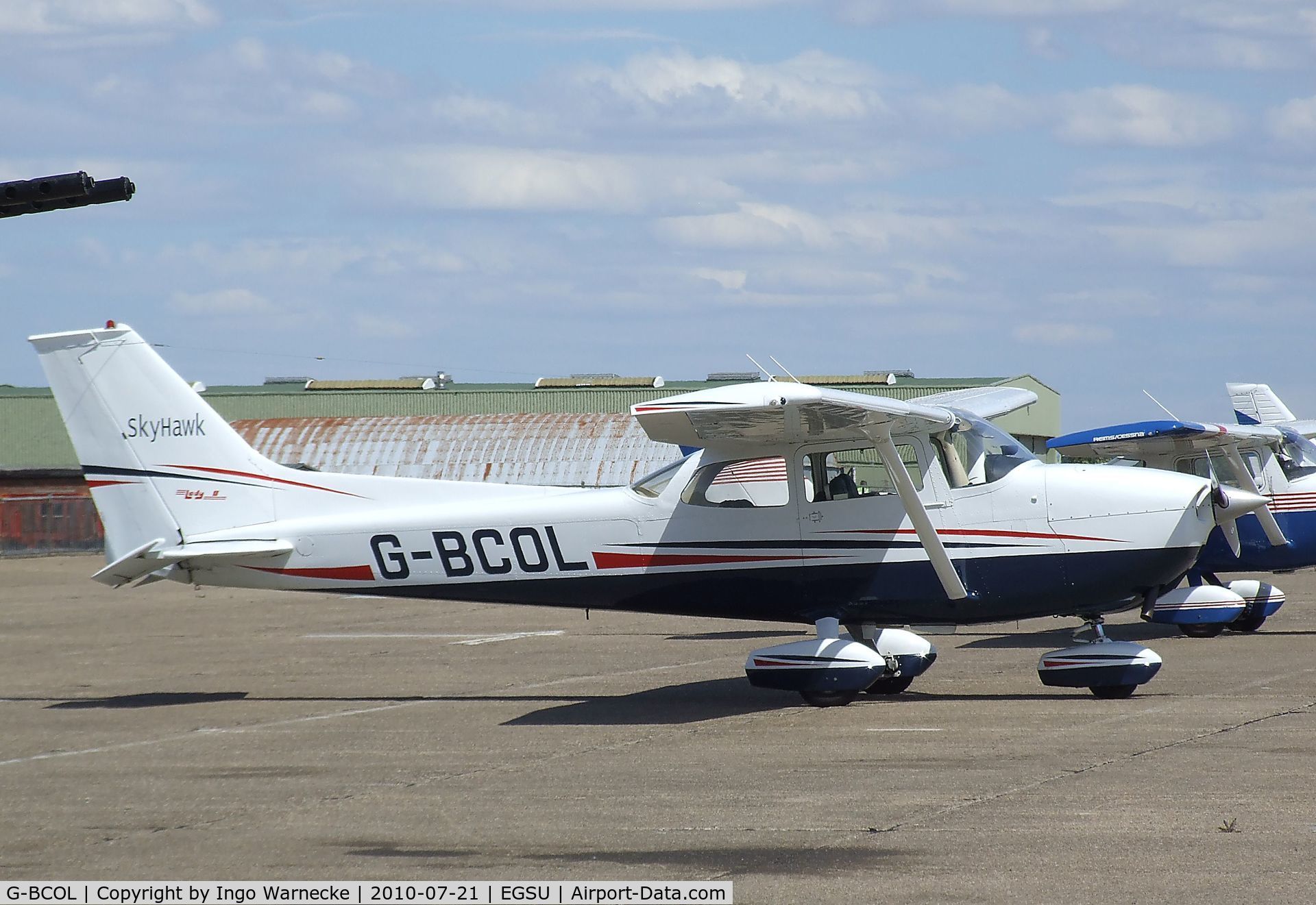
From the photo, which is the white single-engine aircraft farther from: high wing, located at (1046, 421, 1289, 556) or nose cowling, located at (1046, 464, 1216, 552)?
high wing, located at (1046, 421, 1289, 556)

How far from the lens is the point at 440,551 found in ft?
41.0

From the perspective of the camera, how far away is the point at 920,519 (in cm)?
1145

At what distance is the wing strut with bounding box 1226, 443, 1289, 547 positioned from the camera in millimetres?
16875

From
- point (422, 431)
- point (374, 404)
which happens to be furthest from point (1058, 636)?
point (374, 404)

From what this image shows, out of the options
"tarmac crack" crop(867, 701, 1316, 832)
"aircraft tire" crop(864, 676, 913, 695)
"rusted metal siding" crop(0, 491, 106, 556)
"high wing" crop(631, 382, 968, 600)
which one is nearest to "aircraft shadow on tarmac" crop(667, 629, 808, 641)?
"aircraft tire" crop(864, 676, 913, 695)

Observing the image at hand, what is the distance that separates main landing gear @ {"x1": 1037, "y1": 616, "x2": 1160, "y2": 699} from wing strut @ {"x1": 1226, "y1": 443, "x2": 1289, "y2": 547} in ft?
19.7

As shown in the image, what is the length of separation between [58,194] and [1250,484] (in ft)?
45.9

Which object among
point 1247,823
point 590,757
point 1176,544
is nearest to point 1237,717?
point 1176,544

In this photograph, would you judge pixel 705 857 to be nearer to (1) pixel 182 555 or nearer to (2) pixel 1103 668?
(2) pixel 1103 668

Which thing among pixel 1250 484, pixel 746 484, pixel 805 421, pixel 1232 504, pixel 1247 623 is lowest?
pixel 1247 623

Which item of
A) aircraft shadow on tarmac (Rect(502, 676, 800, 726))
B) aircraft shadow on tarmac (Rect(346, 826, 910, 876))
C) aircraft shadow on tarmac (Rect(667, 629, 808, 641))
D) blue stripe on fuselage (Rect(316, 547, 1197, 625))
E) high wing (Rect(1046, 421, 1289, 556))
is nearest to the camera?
aircraft shadow on tarmac (Rect(346, 826, 910, 876))

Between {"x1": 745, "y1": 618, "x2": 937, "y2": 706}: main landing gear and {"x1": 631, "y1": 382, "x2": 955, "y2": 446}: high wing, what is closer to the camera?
{"x1": 631, "y1": 382, "x2": 955, "y2": 446}: high wing

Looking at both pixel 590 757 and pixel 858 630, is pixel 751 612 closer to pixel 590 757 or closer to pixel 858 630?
pixel 858 630

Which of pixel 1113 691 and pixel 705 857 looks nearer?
pixel 705 857
